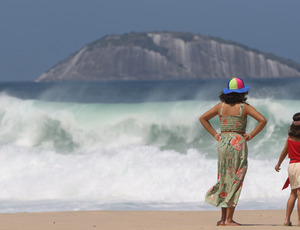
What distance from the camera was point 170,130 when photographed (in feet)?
55.9

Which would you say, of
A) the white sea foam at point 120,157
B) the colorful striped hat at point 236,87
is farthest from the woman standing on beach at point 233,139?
the white sea foam at point 120,157

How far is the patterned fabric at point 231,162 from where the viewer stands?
593 cm

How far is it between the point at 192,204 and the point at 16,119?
9.94 m

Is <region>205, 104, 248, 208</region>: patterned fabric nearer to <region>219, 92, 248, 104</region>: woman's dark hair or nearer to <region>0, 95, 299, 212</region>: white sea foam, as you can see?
<region>219, 92, 248, 104</region>: woman's dark hair

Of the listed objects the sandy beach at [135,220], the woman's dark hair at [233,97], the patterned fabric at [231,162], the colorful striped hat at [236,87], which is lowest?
the sandy beach at [135,220]

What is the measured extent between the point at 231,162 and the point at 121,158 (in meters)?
6.47

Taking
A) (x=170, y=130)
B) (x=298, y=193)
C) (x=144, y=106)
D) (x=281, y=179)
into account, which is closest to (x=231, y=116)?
(x=298, y=193)

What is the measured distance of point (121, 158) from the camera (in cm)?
1229

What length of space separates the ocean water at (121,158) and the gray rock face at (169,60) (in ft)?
508

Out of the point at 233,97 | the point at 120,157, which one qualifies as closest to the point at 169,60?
the point at 120,157

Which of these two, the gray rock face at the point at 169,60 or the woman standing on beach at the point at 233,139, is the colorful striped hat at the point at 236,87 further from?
the gray rock face at the point at 169,60

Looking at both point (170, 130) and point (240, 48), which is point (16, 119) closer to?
point (170, 130)

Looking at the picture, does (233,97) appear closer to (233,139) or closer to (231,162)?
(233,139)

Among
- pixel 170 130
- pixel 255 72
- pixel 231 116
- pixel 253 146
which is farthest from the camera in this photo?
pixel 255 72
